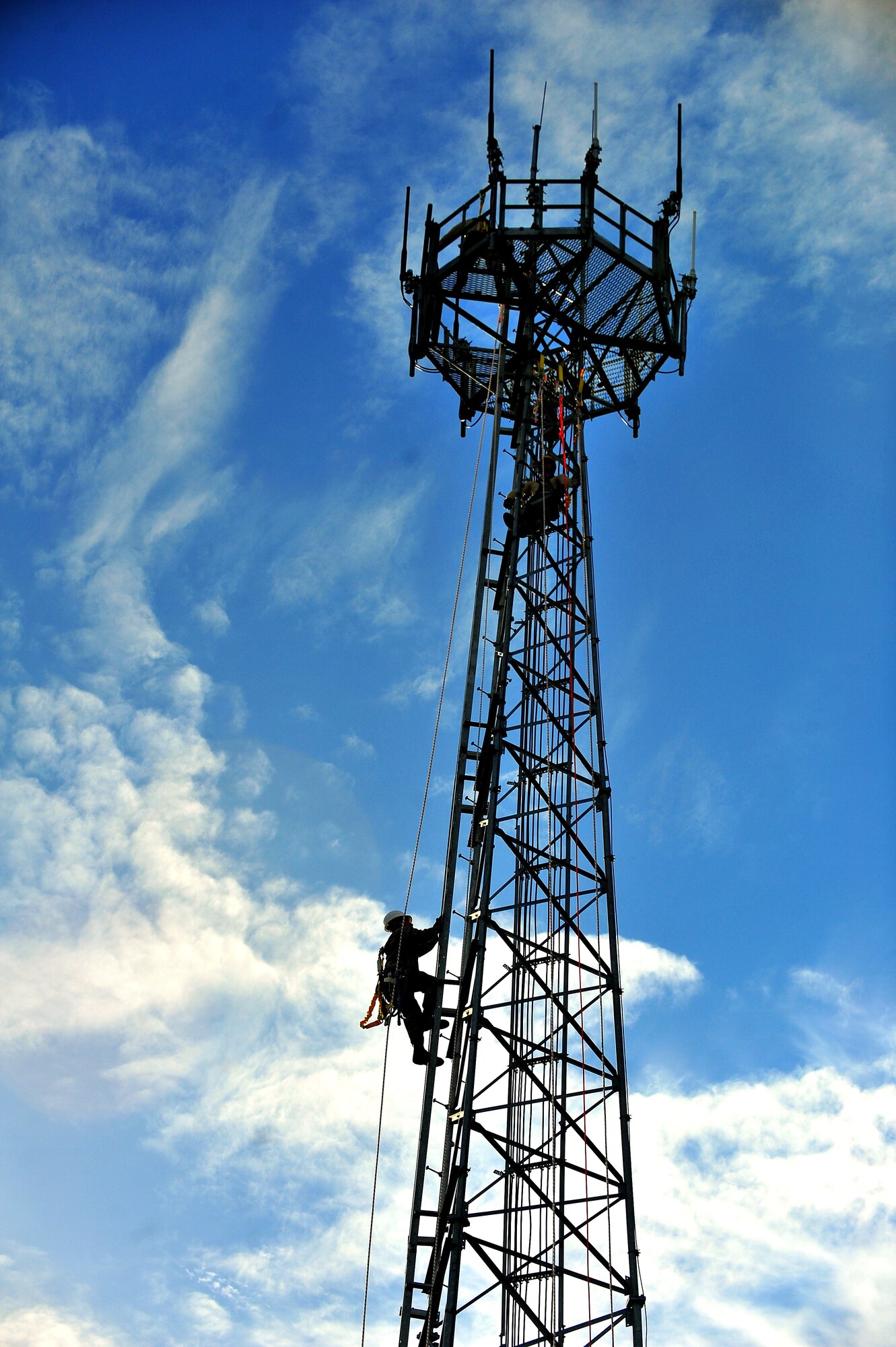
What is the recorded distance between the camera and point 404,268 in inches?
1024

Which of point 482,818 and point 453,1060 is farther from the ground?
point 482,818

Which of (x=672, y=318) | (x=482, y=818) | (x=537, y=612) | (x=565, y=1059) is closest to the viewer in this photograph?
(x=565, y=1059)

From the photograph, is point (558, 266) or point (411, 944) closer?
point (411, 944)

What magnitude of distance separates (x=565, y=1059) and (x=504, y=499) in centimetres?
944

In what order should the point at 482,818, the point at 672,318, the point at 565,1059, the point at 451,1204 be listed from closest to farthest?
the point at 451,1204, the point at 565,1059, the point at 482,818, the point at 672,318

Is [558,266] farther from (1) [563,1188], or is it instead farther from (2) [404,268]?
(1) [563,1188]

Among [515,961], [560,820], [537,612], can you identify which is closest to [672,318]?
[537,612]

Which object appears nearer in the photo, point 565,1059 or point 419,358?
point 565,1059

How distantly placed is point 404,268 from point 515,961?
13.0 m

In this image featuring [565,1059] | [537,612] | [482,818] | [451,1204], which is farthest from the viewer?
[537,612]

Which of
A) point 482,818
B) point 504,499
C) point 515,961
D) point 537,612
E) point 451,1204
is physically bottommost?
point 451,1204

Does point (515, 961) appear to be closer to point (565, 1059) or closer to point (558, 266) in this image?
point (565, 1059)

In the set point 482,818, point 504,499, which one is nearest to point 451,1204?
point 482,818

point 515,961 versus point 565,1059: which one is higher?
point 515,961
